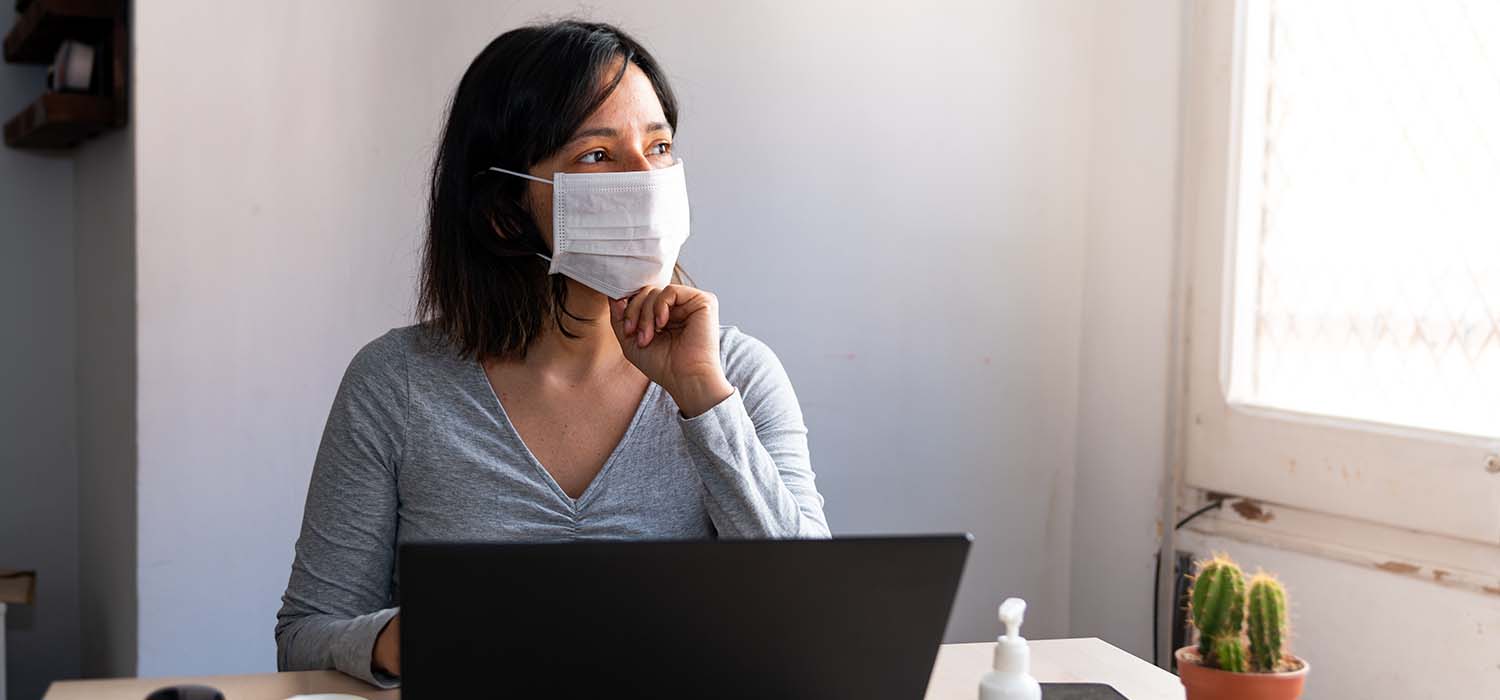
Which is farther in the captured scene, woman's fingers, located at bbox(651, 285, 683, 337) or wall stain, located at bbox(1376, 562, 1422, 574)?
wall stain, located at bbox(1376, 562, 1422, 574)

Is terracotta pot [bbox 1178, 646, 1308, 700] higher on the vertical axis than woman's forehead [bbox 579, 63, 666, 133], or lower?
lower

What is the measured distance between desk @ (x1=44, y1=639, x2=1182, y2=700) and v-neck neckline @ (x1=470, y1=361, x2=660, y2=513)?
0.33 metres

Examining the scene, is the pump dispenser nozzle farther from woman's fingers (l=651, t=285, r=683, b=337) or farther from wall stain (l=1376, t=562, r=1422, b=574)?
wall stain (l=1376, t=562, r=1422, b=574)

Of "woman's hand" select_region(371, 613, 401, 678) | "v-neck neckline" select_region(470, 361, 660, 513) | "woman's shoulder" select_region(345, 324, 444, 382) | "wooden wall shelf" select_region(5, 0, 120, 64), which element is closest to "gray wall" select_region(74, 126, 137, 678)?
"wooden wall shelf" select_region(5, 0, 120, 64)

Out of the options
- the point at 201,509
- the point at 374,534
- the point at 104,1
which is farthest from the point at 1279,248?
the point at 104,1

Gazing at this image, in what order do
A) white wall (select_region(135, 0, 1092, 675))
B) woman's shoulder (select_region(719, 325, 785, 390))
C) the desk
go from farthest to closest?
white wall (select_region(135, 0, 1092, 675)) < woman's shoulder (select_region(719, 325, 785, 390)) < the desk

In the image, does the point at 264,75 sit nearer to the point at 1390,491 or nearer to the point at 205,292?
the point at 205,292

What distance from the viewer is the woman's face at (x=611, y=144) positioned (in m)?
1.50

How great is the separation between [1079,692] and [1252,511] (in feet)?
3.43

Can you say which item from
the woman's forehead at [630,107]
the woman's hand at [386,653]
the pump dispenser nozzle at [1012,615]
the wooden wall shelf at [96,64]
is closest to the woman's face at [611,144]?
the woman's forehead at [630,107]

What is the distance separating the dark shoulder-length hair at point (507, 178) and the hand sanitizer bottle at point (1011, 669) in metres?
0.75

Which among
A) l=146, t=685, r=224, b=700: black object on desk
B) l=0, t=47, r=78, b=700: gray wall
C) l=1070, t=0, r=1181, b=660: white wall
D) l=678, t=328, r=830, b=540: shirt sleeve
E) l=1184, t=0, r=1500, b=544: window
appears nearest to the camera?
l=146, t=685, r=224, b=700: black object on desk

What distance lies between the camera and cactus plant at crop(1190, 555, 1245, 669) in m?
0.95

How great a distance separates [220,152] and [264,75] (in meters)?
0.13
